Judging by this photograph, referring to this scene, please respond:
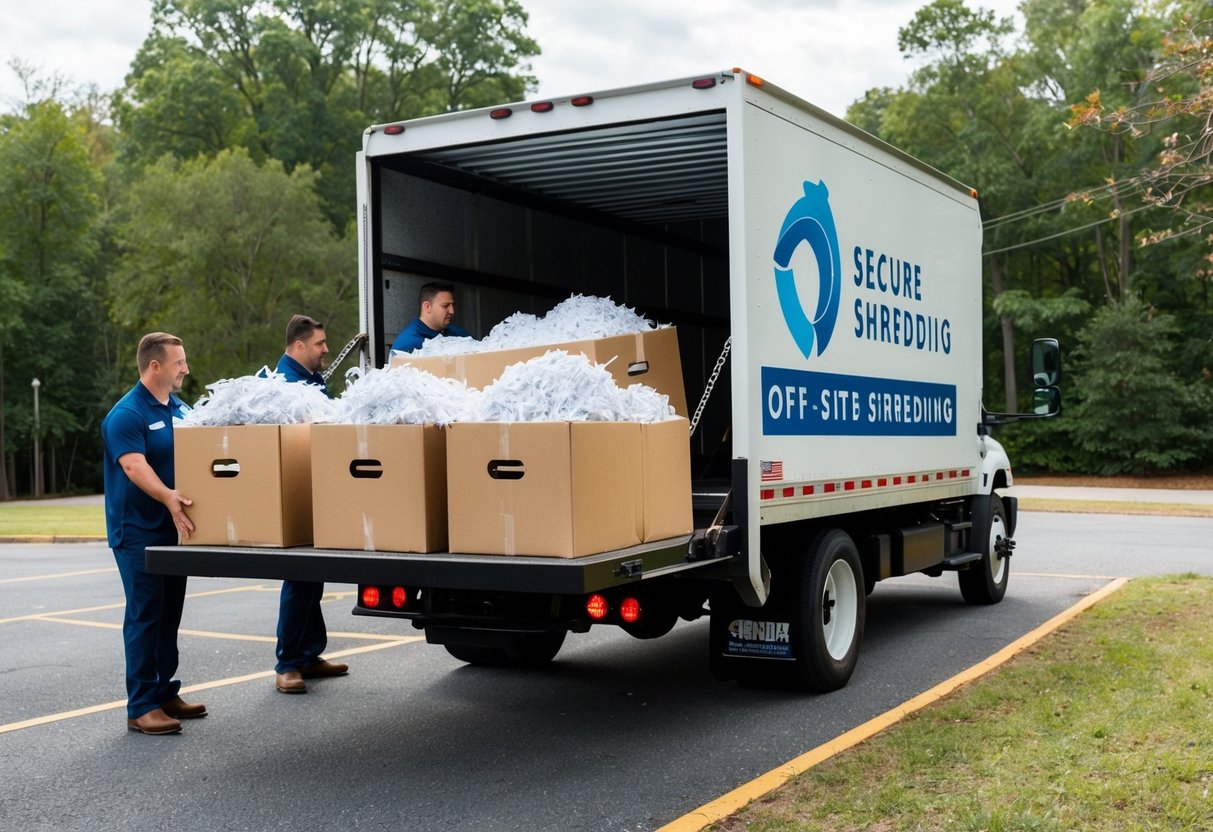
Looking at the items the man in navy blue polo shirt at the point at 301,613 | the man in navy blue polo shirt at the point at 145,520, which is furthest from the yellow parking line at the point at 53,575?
the man in navy blue polo shirt at the point at 145,520

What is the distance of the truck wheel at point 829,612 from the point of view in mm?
6477

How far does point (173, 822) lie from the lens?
4652mm

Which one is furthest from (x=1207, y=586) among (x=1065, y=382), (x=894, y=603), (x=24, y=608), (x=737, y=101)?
(x=1065, y=382)

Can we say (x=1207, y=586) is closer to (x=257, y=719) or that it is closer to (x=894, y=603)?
(x=894, y=603)

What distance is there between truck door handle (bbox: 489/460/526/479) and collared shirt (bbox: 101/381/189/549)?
2.04 meters

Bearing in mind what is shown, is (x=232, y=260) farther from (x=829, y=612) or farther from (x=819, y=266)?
(x=829, y=612)

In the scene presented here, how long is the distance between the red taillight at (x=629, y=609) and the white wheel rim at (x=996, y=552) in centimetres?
485

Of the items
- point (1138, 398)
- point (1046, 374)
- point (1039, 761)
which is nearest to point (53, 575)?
point (1046, 374)

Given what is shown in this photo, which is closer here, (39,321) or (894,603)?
(894,603)

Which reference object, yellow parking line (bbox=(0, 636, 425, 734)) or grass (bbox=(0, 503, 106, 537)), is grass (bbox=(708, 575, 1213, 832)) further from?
grass (bbox=(0, 503, 106, 537))

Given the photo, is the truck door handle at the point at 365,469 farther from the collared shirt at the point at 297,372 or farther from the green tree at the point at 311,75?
the green tree at the point at 311,75

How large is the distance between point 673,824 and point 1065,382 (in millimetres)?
38622

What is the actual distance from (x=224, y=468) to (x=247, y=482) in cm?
18

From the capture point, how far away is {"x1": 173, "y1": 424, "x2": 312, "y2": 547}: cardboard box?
5359 millimetres
